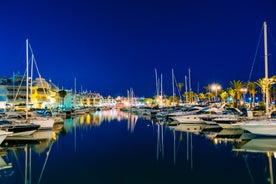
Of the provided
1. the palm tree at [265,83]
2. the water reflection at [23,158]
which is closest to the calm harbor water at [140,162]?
the water reflection at [23,158]

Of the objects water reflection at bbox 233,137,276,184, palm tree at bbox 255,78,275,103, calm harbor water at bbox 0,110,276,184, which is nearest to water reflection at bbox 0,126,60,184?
calm harbor water at bbox 0,110,276,184

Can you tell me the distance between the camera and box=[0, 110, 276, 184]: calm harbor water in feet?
49.1

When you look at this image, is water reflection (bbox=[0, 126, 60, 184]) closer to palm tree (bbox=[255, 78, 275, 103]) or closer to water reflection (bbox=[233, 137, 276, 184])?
water reflection (bbox=[233, 137, 276, 184])

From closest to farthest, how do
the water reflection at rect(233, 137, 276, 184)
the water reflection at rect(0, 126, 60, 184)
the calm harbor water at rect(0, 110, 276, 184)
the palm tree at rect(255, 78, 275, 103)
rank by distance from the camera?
1. the calm harbor water at rect(0, 110, 276, 184)
2. the water reflection at rect(0, 126, 60, 184)
3. the water reflection at rect(233, 137, 276, 184)
4. the palm tree at rect(255, 78, 275, 103)

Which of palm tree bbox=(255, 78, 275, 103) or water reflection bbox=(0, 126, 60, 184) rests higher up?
palm tree bbox=(255, 78, 275, 103)

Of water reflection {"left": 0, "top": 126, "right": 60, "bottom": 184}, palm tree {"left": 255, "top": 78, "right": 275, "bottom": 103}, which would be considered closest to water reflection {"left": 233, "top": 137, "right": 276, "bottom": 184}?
palm tree {"left": 255, "top": 78, "right": 275, "bottom": 103}

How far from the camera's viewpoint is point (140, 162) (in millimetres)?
18797

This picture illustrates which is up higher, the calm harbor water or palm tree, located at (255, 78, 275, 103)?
palm tree, located at (255, 78, 275, 103)

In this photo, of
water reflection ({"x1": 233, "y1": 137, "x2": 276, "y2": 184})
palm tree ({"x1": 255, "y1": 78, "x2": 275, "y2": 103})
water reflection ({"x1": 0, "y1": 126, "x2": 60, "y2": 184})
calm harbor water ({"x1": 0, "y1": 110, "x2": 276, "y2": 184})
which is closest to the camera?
calm harbor water ({"x1": 0, "y1": 110, "x2": 276, "y2": 184})

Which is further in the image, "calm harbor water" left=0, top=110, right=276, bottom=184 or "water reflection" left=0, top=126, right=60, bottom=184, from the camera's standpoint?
"water reflection" left=0, top=126, right=60, bottom=184

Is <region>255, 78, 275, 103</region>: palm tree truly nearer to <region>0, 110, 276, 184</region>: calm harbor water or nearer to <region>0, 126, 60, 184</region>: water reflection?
<region>0, 110, 276, 184</region>: calm harbor water

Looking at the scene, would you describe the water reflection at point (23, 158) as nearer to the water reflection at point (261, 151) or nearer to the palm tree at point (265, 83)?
the water reflection at point (261, 151)

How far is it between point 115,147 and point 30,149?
7.30 meters

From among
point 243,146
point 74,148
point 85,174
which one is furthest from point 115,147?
point 243,146
